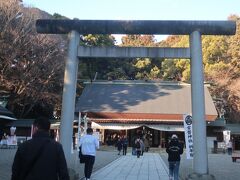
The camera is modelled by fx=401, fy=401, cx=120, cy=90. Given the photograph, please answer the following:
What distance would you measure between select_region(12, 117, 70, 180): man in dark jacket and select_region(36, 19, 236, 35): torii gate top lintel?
7.88 m

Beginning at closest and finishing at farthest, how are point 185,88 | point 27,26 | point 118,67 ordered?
1. point 27,26
2. point 185,88
3. point 118,67

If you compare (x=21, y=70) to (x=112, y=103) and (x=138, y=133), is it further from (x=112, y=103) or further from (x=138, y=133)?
(x=138, y=133)

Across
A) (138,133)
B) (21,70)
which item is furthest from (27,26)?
(138,133)

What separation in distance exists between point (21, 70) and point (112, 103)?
1028 cm

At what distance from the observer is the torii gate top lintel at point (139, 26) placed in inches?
464

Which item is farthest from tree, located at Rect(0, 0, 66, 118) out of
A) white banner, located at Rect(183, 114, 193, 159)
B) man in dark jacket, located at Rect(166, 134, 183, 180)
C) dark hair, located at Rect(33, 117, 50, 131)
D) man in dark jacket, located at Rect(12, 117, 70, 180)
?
man in dark jacket, located at Rect(12, 117, 70, 180)

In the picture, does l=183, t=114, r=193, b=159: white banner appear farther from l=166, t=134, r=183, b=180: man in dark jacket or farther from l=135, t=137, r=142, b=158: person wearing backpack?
l=135, t=137, r=142, b=158: person wearing backpack

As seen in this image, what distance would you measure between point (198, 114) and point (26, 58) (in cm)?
2484

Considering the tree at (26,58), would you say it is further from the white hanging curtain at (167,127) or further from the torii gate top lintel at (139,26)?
the torii gate top lintel at (139,26)

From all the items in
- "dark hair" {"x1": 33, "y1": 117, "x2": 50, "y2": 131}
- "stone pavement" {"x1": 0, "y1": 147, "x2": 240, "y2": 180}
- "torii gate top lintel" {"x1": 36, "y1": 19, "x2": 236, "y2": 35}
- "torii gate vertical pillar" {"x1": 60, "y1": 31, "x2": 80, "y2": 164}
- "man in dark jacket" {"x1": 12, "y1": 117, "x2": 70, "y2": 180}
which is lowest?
"stone pavement" {"x1": 0, "y1": 147, "x2": 240, "y2": 180}

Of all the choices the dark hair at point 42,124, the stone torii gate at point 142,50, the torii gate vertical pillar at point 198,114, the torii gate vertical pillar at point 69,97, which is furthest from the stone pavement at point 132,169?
the dark hair at point 42,124

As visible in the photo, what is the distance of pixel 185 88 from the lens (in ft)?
141

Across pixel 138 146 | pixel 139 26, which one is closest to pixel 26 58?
pixel 138 146

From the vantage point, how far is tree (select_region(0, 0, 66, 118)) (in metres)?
31.9
